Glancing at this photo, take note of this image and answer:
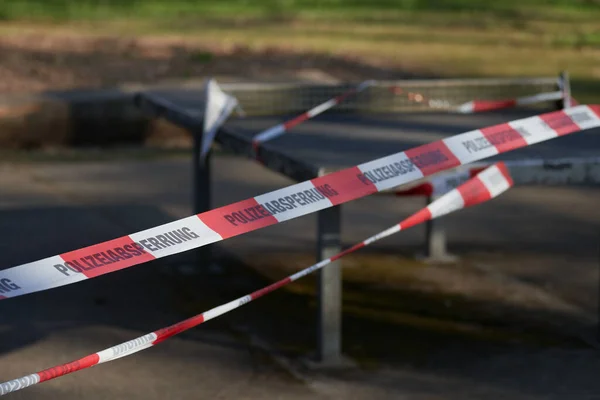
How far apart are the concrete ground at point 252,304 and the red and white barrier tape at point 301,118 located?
0.98 meters

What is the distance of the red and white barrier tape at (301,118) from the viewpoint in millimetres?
7875

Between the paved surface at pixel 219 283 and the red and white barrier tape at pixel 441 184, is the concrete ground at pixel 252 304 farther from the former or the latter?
the red and white barrier tape at pixel 441 184

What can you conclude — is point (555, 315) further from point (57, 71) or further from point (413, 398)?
point (57, 71)

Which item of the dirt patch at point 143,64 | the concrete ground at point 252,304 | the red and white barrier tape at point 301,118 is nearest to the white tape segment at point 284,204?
the concrete ground at point 252,304

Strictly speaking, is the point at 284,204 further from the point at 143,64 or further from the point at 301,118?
the point at 143,64

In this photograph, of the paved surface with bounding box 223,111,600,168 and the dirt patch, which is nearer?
the paved surface with bounding box 223,111,600,168

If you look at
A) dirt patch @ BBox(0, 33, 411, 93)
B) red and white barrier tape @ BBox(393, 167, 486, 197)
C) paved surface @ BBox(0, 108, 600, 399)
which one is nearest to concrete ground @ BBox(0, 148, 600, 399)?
paved surface @ BBox(0, 108, 600, 399)

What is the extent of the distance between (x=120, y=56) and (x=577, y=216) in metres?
9.22

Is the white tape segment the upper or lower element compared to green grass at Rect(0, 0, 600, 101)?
upper

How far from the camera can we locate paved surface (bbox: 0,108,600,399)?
6.70m

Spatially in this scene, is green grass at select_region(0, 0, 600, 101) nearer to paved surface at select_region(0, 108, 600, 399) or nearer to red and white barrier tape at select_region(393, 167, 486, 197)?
paved surface at select_region(0, 108, 600, 399)

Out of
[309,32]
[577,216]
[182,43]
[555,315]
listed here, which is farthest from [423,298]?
[309,32]

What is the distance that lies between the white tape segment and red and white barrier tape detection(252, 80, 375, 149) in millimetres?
1337

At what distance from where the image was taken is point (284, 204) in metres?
5.83
